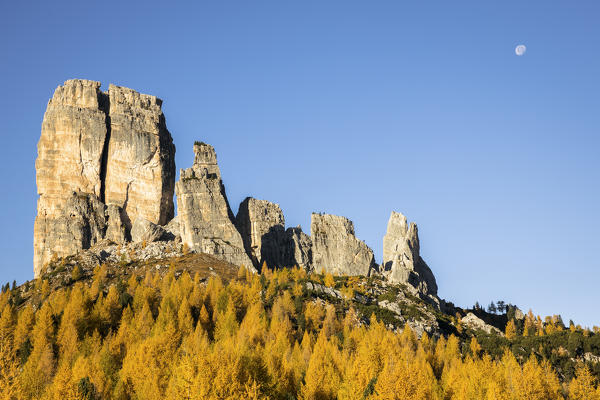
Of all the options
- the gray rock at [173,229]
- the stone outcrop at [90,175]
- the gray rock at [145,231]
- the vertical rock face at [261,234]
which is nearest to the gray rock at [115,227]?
the stone outcrop at [90,175]

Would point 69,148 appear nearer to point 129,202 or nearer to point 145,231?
point 129,202

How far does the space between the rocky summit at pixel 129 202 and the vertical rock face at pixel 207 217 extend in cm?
29

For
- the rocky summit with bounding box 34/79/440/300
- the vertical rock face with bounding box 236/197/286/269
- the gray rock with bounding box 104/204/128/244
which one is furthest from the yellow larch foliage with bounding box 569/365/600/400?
the gray rock with bounding box 104/204/128/244

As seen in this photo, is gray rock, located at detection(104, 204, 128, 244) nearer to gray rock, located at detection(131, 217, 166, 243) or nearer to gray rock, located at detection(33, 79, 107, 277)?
gray rock, located at detection(131, 217, 166, 243)

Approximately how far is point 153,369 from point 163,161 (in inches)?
5163

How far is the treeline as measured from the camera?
69.1 meters

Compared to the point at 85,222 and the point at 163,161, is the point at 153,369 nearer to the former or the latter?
the point at 85,222

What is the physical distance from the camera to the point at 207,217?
181m

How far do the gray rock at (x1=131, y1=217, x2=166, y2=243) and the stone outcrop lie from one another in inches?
156

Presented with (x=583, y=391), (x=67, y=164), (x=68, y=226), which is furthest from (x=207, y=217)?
(x=583, y=391)

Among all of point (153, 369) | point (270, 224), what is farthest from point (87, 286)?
point (153, 369)

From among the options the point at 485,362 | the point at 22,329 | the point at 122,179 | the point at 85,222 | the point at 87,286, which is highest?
the point at 122,179

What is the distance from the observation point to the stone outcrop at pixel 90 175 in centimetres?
18012

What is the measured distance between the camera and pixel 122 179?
192 meters
